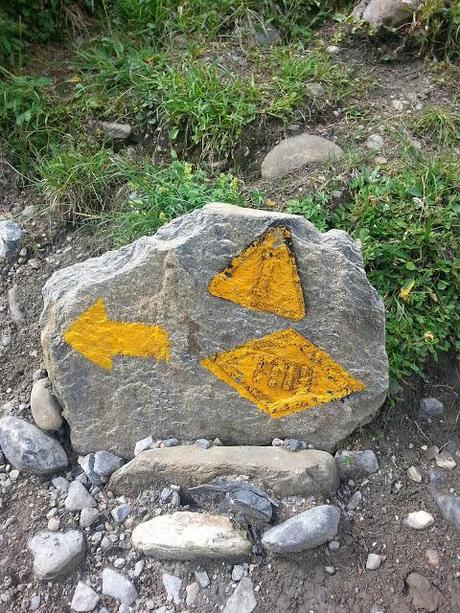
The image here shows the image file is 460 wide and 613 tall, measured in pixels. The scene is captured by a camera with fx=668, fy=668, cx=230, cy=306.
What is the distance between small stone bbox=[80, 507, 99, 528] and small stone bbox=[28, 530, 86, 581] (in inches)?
1.6

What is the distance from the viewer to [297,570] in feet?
7.30

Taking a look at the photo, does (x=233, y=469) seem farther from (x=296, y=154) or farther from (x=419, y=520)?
(x=296, y=154)

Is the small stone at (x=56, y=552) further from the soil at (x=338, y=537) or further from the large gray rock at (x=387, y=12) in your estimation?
the large gray rock at (x=387, y=12)

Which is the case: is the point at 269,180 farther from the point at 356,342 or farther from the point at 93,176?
the point at 356,342

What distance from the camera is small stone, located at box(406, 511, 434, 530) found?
2355mm

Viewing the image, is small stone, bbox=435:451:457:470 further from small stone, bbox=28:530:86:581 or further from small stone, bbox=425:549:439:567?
small stone, bbox=28:530:86:581

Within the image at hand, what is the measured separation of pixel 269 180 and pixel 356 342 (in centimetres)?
116

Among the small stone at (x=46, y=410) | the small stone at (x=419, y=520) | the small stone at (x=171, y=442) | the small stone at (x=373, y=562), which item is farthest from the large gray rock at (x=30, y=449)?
the small stone at (x=419, y=520)

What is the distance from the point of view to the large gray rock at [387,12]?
142 inches

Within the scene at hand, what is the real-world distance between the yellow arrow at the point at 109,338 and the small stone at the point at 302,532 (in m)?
0.71

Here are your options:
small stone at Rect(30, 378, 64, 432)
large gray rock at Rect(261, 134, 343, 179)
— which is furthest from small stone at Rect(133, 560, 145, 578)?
large gray rock at Rect(261, 134, 343, 179)

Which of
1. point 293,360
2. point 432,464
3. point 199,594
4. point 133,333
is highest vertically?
point 133,333

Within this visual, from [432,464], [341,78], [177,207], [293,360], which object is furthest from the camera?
[341,78]

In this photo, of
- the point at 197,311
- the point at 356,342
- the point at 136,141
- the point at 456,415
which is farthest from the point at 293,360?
the point at 136,141
